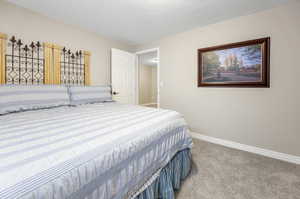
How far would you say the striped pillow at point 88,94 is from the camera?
2159 millimetres

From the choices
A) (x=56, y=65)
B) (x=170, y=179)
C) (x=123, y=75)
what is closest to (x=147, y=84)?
(x=123, y=75)

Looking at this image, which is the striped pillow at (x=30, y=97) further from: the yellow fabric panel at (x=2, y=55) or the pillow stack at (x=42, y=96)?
the yellow fabric panel at (x=2, y=55)

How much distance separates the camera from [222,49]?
247cm

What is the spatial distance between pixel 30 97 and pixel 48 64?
3.14 feet

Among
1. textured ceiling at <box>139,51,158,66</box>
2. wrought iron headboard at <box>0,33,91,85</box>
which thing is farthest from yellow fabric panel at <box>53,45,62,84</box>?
textured ceiling at <box>139,51,158,66</box>

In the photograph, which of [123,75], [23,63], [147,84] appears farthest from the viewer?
[147,84]

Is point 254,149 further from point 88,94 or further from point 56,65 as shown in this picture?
point 56,65

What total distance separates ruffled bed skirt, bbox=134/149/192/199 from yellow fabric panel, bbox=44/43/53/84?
7.90ft

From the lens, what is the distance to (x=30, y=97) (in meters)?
1.69

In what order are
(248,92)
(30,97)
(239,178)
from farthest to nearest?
(248,92)
(30,97)
(239,178)

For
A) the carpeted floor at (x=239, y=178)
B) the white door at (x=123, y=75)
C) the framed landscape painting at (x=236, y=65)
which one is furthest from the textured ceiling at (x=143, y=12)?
the carpeted floor at (x=239, y=178)

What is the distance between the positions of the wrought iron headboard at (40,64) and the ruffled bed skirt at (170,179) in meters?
2.40

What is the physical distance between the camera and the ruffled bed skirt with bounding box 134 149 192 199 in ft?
3.63

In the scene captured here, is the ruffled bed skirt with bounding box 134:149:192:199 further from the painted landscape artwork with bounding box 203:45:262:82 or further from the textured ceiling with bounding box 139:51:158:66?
the textured ceiling with bounding box 139:51:158:66
